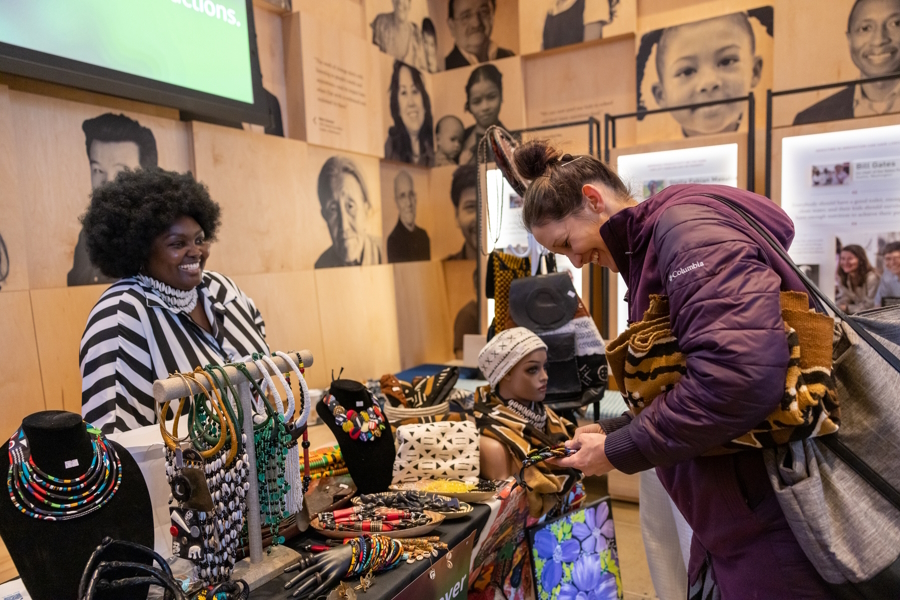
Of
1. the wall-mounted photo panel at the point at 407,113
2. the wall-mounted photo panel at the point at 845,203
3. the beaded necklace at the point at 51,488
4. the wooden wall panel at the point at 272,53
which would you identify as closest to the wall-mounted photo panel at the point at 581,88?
the wall-mounted photo panel at the point at 407,113

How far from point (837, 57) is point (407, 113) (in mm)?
3155

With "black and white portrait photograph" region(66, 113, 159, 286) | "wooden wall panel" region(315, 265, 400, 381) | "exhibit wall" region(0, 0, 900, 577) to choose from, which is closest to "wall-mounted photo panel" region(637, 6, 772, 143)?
"exhibit wall" region(0, 0, 900, 577)

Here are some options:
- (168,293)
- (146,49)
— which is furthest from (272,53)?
(168,293)

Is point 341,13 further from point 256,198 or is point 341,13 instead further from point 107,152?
point 107,152

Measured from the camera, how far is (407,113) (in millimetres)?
5059

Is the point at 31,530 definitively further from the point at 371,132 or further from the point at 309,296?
the point at 371,132

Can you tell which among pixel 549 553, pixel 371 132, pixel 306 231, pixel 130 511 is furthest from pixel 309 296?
pixel 130 511

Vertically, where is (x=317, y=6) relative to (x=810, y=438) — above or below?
above

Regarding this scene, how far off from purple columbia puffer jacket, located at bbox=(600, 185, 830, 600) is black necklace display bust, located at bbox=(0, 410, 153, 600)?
3.19ft

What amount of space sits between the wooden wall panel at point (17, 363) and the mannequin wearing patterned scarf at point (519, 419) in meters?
1.85

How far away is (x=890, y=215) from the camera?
11.4 ft

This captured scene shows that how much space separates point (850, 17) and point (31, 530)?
481 centimetres

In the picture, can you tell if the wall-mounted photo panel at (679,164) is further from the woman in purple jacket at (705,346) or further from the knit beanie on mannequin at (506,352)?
the woman in purple jacket at (705,346)

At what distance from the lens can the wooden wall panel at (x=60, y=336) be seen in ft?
8.11
